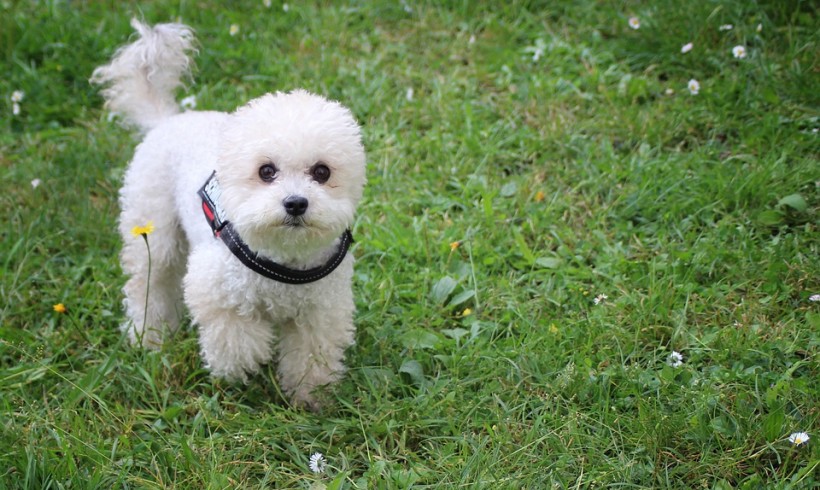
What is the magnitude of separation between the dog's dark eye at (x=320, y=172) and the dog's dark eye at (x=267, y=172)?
13cm

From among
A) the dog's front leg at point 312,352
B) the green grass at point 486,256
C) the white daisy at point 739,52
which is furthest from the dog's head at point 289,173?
the white daisy at point 739,52

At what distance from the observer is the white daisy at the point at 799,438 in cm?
246

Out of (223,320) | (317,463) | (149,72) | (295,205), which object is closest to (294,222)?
(295,205)

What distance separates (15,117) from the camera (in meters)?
4.86

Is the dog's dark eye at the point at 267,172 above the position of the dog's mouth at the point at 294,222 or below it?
above

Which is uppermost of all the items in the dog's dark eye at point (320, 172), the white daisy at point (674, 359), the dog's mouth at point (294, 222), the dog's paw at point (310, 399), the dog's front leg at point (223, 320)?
the dog's dark eye at point (320, 172)

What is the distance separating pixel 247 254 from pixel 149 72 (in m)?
1.34

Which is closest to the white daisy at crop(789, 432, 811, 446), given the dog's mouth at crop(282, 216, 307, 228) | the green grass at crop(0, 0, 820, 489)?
the green grass at crop(0, 0, 820, 489)

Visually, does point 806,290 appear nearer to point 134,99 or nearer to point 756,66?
point 756,66

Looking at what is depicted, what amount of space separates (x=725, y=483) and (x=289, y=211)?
1.63 metres

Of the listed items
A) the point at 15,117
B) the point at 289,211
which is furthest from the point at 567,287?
the point at 15,117

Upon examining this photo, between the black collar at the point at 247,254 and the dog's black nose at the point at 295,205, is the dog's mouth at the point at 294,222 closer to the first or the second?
the dog's black nose at the point at 295,205

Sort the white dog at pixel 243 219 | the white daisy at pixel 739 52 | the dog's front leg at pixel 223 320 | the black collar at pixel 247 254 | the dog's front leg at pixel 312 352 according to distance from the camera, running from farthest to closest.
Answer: the white daisy at pixel 739 52 → the dog's front leg at pixel 312 352 → the dog's front leg at pixel 223 320 → the black collar at pixel 247 254 → the white dog at pixel 243 219

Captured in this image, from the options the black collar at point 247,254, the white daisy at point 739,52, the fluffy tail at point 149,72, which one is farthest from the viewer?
the white daisy at point 739,52
